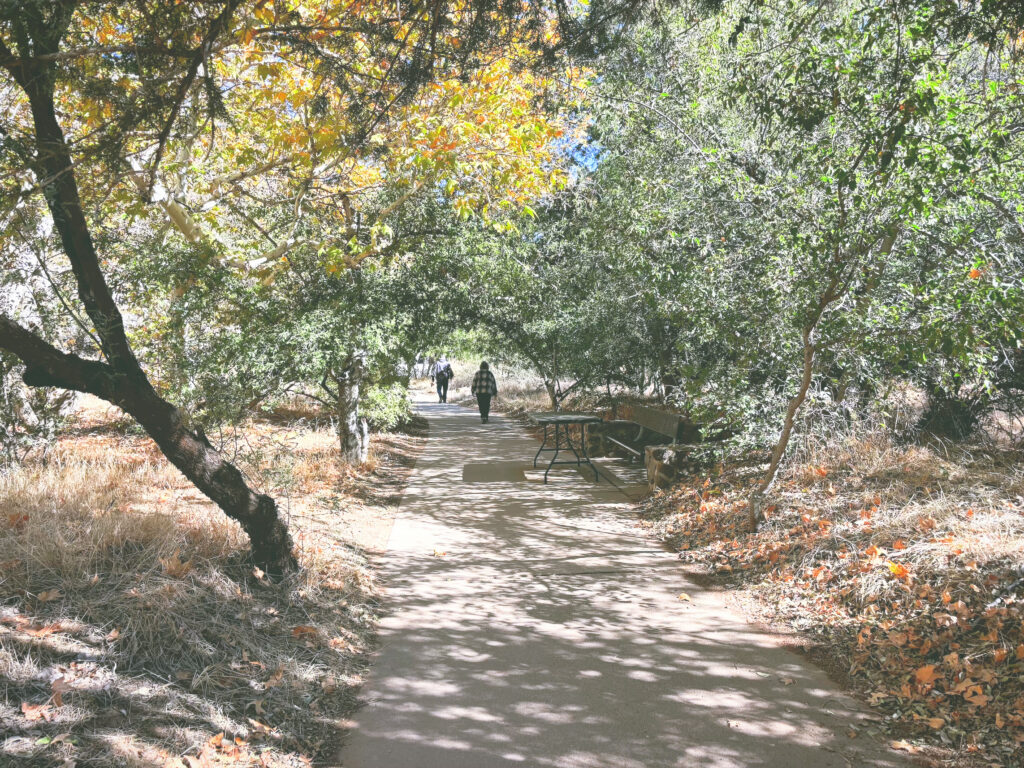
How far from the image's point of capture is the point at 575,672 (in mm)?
4270

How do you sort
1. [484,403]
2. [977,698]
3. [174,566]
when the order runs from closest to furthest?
[977,698], [174,566], [484,403]

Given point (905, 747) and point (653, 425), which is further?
point (653, 425)

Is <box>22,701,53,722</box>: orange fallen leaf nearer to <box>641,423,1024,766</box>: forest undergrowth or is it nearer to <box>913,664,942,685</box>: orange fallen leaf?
<box>641,423,1024,766</box>: forest undergrowth

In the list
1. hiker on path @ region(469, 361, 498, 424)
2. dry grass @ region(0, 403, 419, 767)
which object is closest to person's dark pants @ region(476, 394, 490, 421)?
hiker on path @ region(469, 361, 498, 424)

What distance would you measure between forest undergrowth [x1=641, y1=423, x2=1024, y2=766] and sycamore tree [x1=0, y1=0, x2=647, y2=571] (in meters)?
3.81

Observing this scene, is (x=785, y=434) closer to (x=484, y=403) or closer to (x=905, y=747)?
(x=905, y=747)

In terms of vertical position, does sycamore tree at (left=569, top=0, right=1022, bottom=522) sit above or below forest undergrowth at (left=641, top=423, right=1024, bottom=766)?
above

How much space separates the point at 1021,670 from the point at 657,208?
17.9ft

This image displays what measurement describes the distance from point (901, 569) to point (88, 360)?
5.42 metres

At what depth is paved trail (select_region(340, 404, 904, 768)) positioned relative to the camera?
341 centimetres

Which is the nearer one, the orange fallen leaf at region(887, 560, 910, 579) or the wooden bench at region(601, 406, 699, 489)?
the orange fallen leaf at region(887, 560, 910, 579)

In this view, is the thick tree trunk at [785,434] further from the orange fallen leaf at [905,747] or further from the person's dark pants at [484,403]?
the person's dark pants at [484,403]

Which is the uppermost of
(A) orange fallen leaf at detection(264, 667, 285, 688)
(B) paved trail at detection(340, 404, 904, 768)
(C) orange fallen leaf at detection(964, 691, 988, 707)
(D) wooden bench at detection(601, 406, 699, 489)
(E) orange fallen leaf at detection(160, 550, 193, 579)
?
(D) wooden bench at detection(601, 406, 699, 489)

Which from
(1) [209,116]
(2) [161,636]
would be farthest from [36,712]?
(1) [209,116]
